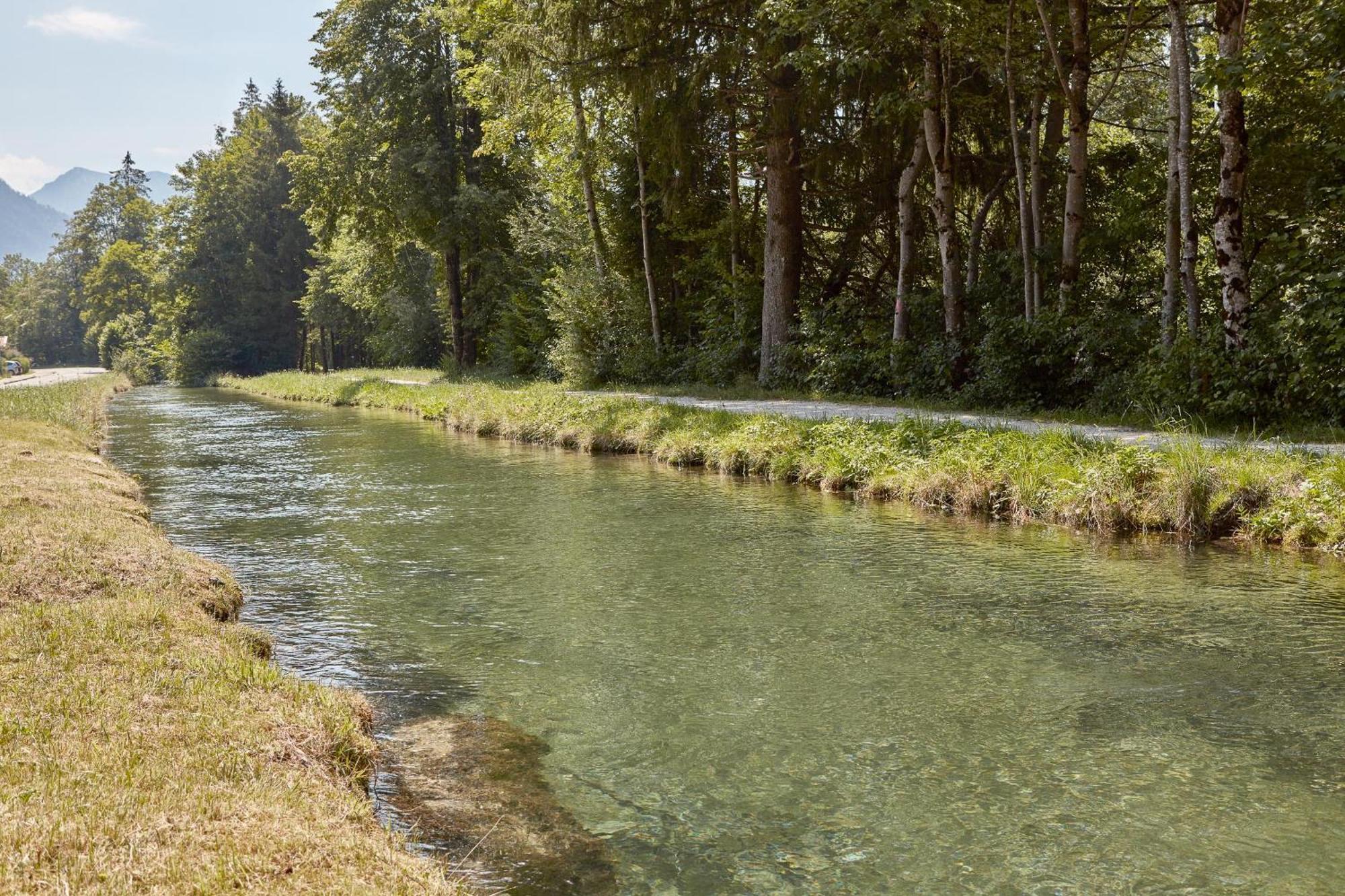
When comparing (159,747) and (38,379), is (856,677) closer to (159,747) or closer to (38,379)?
(159,747)

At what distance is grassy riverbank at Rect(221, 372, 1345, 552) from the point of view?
412 inches

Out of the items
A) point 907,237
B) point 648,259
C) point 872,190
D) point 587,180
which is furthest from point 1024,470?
point 587,180

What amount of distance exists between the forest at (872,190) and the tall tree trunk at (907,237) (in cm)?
7

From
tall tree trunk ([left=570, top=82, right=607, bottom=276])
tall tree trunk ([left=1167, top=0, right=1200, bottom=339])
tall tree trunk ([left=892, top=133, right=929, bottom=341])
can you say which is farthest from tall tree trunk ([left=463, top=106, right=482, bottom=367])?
tall tree trunk ([left=1167, top=0, right=1200, bottom=339])

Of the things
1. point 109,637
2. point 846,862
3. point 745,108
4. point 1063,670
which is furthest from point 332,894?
point 745,108

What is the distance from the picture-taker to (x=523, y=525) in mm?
13047

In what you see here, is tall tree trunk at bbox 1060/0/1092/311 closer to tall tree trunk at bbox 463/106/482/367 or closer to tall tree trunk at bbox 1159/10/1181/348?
tall tree trunk at bbox 1159/10/1181/348

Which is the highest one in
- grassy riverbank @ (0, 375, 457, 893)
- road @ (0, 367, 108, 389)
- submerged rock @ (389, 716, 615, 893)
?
road @ (0, 367, 108, 389)

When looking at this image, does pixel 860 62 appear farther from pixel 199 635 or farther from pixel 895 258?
pixel 199 635

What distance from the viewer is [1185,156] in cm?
1453

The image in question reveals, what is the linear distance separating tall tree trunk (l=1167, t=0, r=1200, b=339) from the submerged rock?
12353mm

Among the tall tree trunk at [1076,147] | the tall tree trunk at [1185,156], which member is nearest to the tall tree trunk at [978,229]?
the tall tree trunk at [1076,147]

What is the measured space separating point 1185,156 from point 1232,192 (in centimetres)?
76

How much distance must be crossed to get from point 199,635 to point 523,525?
255 inches
